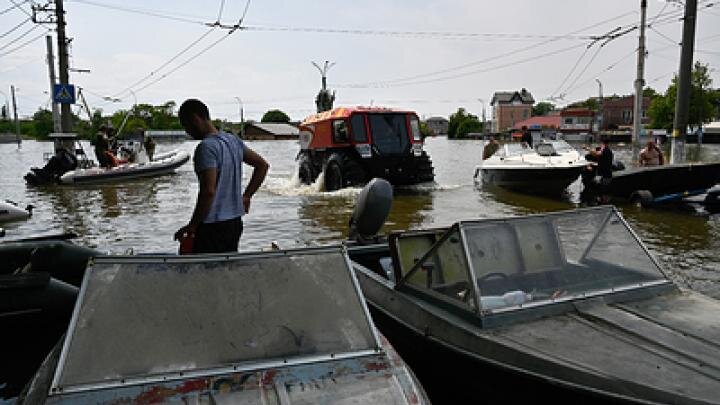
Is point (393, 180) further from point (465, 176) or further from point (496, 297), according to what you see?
point (496, 297)

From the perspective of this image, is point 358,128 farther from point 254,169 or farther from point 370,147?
point 254,169

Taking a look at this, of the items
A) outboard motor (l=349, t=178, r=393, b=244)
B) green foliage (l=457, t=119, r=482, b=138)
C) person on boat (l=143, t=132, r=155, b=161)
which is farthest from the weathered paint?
green foliage (l=457, t=119, r=482, b=138)

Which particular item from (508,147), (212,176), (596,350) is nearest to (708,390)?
(596,350)

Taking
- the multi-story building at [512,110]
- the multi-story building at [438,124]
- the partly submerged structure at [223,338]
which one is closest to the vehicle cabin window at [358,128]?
the partly submerged structure at [223,338]

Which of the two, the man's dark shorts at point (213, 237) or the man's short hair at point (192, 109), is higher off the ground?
the man's short hair at point (192, 109)

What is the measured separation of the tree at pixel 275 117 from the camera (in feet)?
503

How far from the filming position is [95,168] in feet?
65.1

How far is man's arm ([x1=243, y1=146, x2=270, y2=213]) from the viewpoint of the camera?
14.4ft

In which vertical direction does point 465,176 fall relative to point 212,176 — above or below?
below

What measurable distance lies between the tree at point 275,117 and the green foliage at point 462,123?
49.2m

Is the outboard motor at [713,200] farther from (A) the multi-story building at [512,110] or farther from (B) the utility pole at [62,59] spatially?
(A) the multi-story building at [512,110]

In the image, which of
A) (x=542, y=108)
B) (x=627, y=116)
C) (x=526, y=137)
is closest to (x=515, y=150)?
(x=526, y=137)

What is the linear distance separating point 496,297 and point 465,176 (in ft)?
67.3

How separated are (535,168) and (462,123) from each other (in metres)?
106
